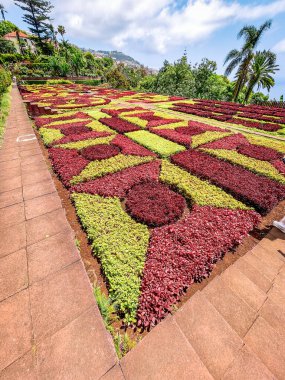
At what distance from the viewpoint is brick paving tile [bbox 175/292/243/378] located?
2.05m

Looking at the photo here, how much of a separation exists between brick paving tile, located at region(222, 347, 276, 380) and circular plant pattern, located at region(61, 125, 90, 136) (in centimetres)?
1109

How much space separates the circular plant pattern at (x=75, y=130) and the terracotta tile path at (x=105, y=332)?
26.1 feet

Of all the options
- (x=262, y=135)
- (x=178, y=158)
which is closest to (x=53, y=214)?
(x=178, y=158)

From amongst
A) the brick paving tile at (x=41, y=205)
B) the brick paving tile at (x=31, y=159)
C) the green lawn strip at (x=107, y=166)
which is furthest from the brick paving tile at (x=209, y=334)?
the brick paving tile at (x=31, y=159)

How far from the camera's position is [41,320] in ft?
8.04

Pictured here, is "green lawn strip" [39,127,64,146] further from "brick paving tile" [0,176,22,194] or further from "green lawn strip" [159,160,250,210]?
"green lawn strip" [159,160,250,210]

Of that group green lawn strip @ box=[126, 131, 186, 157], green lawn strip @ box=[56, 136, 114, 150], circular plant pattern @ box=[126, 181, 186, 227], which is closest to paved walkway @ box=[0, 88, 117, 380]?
circular plant pattern @ box=[126, 181, 186, 227]

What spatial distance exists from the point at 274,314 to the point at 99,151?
294 inches

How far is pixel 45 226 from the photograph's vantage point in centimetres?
402

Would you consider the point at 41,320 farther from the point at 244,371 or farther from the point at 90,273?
the point at 244,371

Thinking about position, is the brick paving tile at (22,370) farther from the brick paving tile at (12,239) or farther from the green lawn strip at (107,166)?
the green lawn strip at (107,166)

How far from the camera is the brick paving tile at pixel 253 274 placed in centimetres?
300

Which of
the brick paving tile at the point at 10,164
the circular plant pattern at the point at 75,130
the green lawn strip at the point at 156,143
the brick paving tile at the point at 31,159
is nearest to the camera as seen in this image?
the brick paving tile at the point at 10,164

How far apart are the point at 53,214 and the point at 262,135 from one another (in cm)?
1295
